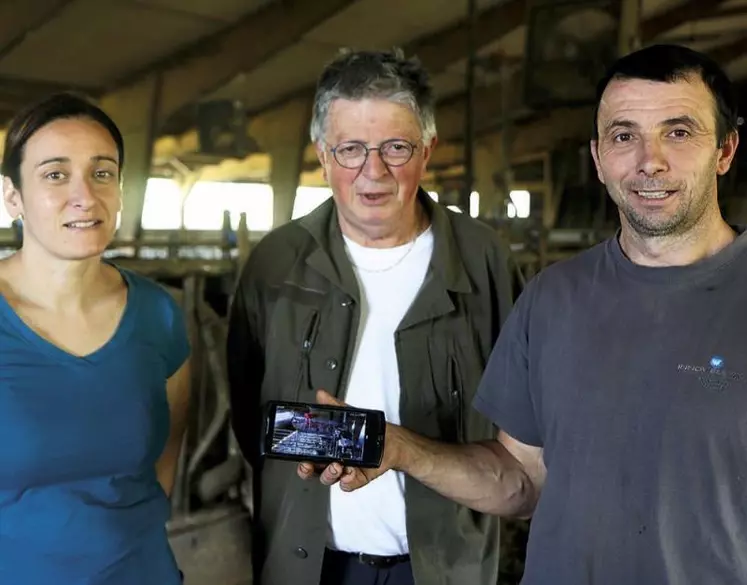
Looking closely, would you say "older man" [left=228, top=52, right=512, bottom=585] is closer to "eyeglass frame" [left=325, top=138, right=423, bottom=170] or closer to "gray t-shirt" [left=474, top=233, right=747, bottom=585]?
"eyeglass frame" [left=325, top=138, right=423, bottom=170]

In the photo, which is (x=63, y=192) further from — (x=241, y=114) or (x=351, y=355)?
(x=241, y=114)

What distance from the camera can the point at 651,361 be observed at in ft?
2.61

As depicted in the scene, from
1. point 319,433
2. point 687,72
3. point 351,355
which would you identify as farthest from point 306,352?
point 687,72

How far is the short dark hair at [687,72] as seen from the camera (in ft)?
2.68

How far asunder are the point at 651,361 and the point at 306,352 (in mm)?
509

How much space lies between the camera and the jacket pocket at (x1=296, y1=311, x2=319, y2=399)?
112 centimetres

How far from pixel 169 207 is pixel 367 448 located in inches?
39.1

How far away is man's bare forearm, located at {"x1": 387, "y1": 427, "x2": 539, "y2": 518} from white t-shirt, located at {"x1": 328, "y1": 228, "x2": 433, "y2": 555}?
0.08 m

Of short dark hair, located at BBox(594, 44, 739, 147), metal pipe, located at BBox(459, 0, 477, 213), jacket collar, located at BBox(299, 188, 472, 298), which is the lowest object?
jacket collar, located at BBox(299, 188, 472, 298)

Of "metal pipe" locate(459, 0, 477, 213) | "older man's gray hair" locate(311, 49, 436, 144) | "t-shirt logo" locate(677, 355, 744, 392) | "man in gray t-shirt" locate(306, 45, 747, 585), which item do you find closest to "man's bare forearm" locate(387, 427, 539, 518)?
"man in gray t-shirt" locate(306, 45, 747, 585)

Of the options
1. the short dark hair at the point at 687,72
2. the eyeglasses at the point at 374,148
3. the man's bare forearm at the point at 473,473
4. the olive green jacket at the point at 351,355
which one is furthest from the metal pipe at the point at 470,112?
the short dark hair at the point at 687,72

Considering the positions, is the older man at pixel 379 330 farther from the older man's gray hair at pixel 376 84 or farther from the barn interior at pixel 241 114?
the barn interior at pixel 241 114

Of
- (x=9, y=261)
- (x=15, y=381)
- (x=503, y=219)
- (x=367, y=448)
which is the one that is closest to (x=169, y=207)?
(x=9, y=261)

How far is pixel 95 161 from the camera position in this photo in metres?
0.94
